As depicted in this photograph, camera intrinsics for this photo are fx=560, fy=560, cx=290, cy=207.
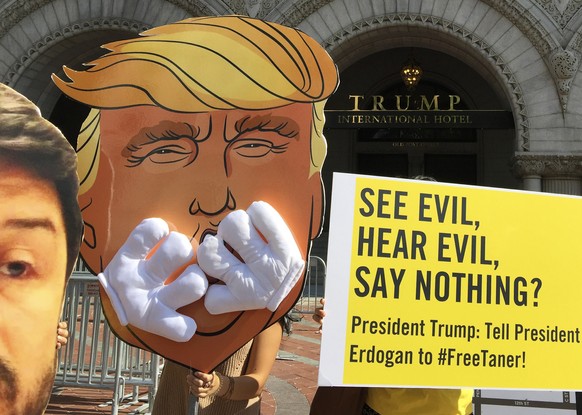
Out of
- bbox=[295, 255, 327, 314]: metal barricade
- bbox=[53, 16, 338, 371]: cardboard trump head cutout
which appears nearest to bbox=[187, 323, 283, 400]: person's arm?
bbox=[53, 16, 338, 371]: cardboard trump head cutout

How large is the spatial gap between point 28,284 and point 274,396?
12.9ft

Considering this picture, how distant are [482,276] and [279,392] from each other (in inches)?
144

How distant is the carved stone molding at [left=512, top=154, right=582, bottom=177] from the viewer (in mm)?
9484

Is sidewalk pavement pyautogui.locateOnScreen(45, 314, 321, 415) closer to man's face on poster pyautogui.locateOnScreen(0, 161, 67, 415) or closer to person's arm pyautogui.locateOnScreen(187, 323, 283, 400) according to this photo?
person's arm pyautogui.locateOnScreen(187, 323, 283, 400)

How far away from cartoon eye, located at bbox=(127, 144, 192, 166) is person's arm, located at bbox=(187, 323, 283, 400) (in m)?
0.76

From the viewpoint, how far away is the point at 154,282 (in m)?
2.04

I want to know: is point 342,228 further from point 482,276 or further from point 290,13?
point 290,13

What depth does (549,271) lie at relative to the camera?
7.97 feet

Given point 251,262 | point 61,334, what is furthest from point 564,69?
point 61,334

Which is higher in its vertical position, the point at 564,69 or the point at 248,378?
the point at 564,69

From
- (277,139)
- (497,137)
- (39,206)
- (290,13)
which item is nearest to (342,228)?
(277,139)

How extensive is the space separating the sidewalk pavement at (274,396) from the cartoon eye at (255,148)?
3362 mm

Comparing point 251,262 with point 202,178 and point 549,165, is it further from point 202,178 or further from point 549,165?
point 549,165

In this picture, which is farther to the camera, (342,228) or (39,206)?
(342,228)
